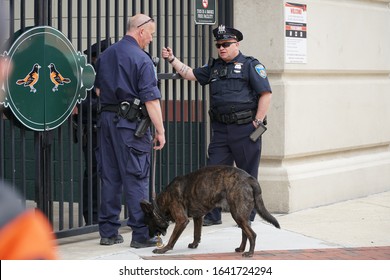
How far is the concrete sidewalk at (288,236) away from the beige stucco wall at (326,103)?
432 millimetres

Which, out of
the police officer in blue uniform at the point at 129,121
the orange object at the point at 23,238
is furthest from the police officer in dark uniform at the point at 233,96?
the orange object at the point at 23,238

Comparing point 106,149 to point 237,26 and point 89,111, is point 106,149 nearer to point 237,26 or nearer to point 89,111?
point 89,111

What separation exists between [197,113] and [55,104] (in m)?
2.00

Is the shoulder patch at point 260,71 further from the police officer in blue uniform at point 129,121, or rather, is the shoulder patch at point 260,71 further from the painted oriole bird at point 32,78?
the painted oriole bird at point 32,78

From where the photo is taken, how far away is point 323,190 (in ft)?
31.5

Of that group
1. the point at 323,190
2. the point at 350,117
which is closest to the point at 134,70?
the point at 323,190

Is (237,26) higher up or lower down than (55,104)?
higher up

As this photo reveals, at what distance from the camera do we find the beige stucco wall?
9016 mm

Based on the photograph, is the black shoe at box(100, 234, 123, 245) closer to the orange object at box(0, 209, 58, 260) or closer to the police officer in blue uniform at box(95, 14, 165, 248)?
the police officer in blue uniform at box(95, 14, 165, 248)

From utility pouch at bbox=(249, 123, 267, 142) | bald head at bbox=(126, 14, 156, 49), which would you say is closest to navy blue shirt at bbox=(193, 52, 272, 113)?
utility pouch at bbox=(249, 123, 267, 142)

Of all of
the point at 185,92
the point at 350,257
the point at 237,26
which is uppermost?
the point at 237,26

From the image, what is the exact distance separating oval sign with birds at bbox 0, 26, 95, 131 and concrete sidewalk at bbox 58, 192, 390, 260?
3.74ft

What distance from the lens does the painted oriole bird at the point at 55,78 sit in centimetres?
702

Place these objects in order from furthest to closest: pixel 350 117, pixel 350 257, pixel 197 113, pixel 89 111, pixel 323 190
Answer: pixel 350 117, pixel 323 190, pixel 197 113, pixel 89 111, pixel 350 257
